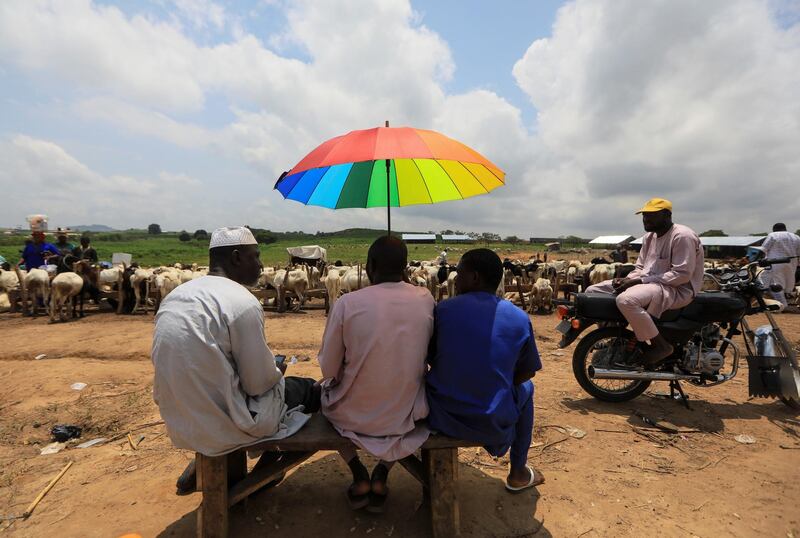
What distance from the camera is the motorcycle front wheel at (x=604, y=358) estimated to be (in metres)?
4.59

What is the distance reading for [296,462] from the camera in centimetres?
270

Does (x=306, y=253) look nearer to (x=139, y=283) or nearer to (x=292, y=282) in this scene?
(x=292, y=282)

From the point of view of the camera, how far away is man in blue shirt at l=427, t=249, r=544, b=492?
2.45m

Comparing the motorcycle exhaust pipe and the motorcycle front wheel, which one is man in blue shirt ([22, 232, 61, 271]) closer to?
the motorcycle front wheel

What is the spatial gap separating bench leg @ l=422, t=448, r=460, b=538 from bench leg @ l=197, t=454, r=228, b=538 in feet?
4.23

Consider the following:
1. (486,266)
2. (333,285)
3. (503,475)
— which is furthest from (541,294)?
(486,266)

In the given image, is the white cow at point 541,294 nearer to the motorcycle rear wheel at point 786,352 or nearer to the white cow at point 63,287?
the motorcycle rear wheel at point 786,352

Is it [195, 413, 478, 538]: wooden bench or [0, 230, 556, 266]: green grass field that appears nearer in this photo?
[195, 413, 478, 538]: wooden bench

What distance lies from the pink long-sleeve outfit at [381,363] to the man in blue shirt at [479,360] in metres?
0.12

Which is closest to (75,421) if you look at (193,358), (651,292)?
(193,358)

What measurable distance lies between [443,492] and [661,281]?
3.22 m

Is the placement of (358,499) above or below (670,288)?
below

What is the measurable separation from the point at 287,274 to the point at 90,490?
9.06m

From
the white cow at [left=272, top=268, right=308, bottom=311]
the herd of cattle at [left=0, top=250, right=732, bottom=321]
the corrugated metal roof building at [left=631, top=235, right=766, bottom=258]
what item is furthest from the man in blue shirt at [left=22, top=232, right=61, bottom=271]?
the corrugated metal roof building at [left=631, top=235, right=766, bottom=258]
